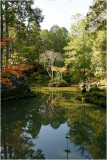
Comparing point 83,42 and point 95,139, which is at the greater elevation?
point 83,42

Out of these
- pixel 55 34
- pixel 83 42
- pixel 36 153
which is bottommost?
pixel 36 153

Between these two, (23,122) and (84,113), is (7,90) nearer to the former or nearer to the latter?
(23,122)

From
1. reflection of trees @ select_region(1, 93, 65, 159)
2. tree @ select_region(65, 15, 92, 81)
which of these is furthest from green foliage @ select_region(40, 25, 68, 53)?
reflection of trees @ select_region(1, 93, 65, 159)

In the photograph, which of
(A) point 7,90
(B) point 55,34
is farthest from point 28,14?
(B) point 55,34

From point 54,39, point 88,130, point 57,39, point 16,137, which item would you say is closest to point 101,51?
point 88,130

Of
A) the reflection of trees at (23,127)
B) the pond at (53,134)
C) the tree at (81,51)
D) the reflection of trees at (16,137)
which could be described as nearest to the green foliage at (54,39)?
the tree at (81,51)

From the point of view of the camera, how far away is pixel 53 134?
4105 mm

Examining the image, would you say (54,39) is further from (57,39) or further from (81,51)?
(81,51)

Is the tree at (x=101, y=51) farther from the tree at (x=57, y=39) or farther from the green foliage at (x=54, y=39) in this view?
the tree at (x=57, y=39)

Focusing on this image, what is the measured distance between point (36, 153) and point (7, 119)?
241 cm

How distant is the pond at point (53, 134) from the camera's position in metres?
→ 3.15

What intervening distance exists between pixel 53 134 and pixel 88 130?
1.13 meters

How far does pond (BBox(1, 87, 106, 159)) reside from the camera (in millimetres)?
3154

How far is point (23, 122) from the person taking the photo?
4.90m
